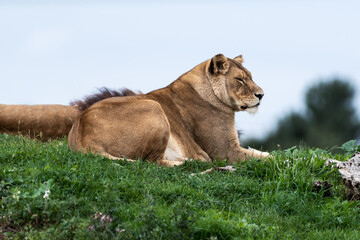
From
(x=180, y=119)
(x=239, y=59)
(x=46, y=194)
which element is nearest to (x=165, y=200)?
(x=46, y=194)

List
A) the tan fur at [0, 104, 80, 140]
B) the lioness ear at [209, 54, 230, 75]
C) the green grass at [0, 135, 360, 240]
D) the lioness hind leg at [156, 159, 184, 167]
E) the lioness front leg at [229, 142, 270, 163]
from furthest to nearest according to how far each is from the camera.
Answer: the tan fur at [0, 104, 80, 140] < the lioness ear at [209, 54, 230, 75] < the lioness front leg at [229, 142, 270, 163] < the lioness hind leg at [156, 159, 184, 167] < the green grass at [0, 135, 360, 240]

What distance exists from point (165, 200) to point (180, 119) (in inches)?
107

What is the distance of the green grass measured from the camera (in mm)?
4992

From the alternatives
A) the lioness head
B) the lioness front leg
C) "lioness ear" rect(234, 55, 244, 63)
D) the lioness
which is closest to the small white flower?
the lioness

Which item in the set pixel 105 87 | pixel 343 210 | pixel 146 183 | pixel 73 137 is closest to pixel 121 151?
pixel 73 137

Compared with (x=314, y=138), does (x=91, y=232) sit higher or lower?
higher

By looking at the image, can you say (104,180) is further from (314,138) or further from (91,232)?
(314,138)

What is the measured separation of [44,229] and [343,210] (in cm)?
318

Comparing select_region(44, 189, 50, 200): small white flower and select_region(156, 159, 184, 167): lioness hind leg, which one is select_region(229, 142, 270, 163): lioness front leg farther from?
select_region(44, 189, 50, 200): small white flower

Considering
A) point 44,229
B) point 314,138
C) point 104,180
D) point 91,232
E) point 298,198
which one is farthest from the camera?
point 314,138

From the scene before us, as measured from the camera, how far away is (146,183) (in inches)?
243

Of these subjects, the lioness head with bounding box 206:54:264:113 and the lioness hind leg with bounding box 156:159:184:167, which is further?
the lioness head with bounding box 206:54:264:113

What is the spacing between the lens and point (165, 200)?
19.5 feet

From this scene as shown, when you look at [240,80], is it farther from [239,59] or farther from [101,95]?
[101,95]
